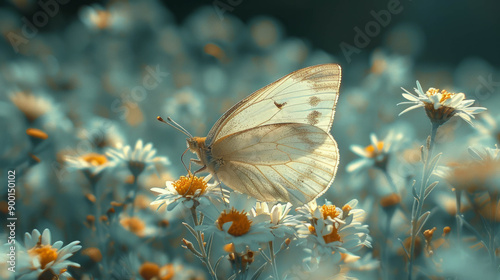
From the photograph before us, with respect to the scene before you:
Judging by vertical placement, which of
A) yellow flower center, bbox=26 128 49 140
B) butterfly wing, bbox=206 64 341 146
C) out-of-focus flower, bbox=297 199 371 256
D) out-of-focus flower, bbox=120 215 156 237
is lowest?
out-of-focus flower, bbox=120 215 156 237

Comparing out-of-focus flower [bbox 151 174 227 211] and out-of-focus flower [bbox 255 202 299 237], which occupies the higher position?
out-of-focus flower [bbox 151 174 227 211]

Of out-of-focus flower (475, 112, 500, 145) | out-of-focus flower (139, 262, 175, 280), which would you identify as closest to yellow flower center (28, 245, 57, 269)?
out-of-focus flower (139, 262, 175, 280)

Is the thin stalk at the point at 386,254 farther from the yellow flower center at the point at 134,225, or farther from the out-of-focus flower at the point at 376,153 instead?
the yellow flower center at the point at 134,225

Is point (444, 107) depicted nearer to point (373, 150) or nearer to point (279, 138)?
point (279, 138)

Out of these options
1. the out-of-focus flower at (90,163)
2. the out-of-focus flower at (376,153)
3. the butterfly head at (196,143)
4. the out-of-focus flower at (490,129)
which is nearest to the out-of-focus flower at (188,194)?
the butterfly head at (196,143)

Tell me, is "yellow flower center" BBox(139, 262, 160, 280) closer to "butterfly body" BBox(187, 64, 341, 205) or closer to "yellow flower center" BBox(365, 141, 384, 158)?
"butterfly body" BBox(187, 64, 341, 205)

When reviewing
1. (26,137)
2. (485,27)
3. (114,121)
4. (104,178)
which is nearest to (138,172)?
(104,178)

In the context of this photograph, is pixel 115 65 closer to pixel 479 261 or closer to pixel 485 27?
pixel 479 261
